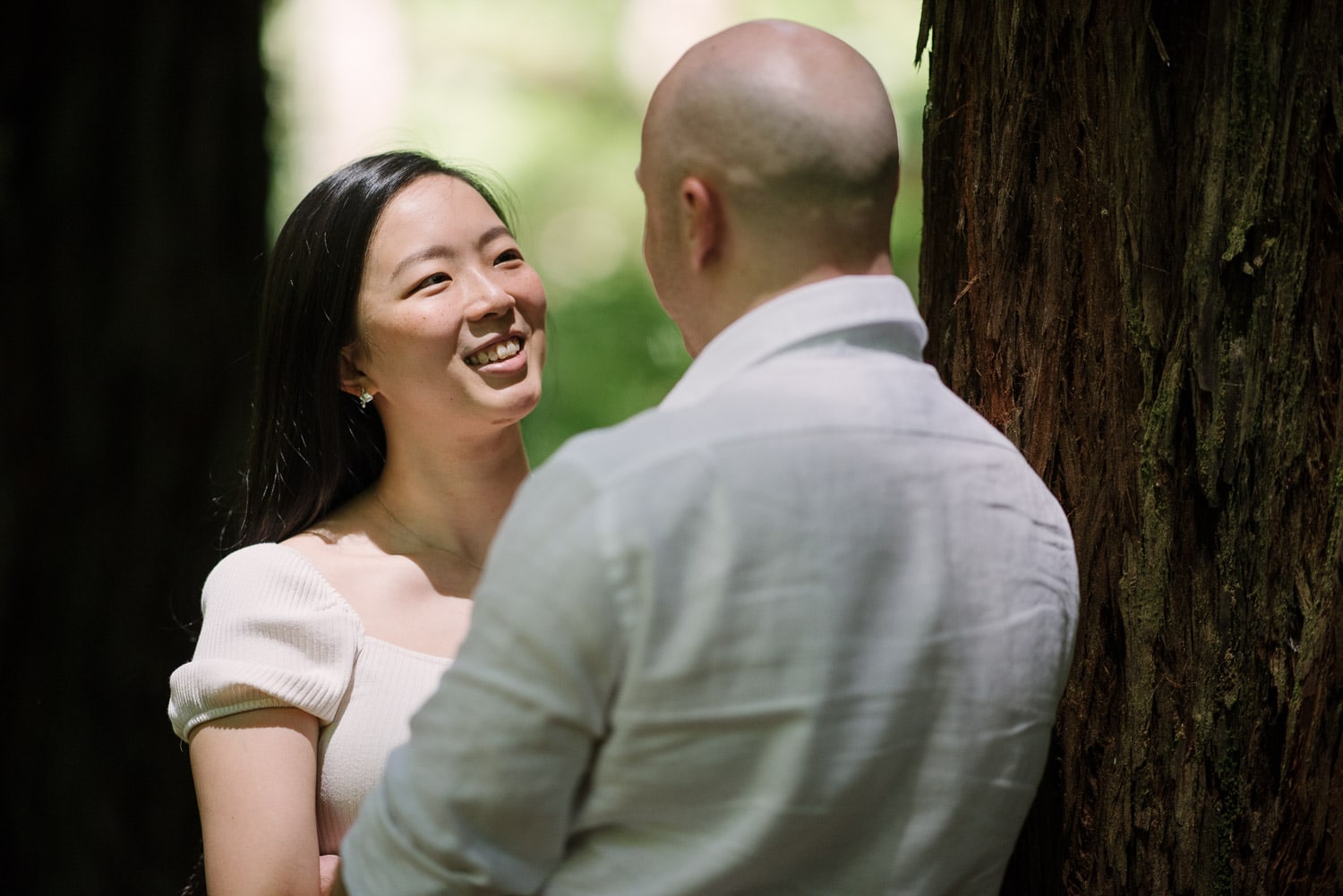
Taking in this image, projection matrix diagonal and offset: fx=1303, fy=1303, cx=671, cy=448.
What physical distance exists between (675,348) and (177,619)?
128 inches

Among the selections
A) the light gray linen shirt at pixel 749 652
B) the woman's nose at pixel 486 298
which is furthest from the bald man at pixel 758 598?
the woman's nose at pixel 486 298

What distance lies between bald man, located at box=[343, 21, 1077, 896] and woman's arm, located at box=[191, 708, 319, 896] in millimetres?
577

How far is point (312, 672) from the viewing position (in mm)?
1656

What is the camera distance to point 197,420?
9.47 ft

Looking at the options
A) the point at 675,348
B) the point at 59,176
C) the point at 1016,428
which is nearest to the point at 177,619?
the point at 59,176

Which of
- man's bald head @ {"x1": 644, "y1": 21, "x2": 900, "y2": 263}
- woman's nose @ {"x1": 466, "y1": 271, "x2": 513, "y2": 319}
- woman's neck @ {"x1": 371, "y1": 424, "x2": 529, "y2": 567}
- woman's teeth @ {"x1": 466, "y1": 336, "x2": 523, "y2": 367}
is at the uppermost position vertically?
man's bald head @ {"x1": 644, "y1": 21, "x2": 900, "y2": 263}

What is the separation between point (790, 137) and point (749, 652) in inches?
16.0

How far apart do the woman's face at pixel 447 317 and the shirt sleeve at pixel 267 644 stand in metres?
0.31

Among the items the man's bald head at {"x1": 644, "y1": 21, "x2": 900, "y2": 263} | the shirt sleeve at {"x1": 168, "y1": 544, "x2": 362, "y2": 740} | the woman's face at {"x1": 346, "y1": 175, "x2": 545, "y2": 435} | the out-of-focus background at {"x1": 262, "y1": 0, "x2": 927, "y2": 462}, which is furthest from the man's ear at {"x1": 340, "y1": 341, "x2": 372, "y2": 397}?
the out-of-focus background at {"x1": 262, "y1": 0, "x2": 927, "y2": 462}

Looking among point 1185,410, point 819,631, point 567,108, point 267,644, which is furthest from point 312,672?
point 567,108

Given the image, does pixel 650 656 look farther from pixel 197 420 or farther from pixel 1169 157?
Result: pixel 197 420

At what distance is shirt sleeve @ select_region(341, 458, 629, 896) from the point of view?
0.95 metres

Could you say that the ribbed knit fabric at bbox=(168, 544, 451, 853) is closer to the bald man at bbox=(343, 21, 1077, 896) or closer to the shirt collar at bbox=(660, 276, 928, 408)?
the bald man at bbox=(343, 21, 1077, 896)

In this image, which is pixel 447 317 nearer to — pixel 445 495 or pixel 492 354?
pixel 492 354
